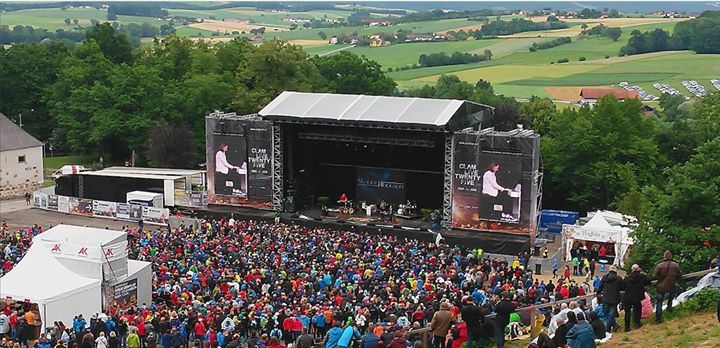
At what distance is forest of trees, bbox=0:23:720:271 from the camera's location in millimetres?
43812

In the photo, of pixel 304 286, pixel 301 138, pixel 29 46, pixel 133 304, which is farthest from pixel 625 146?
pixel 29 46

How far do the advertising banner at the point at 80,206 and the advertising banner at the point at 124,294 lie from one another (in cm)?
1946

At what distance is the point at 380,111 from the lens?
36219mm

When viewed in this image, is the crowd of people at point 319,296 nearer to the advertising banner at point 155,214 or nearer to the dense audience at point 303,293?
the dense audience at point 303,293

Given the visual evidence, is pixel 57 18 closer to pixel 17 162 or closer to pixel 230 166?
pixel 17 162

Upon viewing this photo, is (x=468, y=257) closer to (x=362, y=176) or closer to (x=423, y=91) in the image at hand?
(x=362, y=176)

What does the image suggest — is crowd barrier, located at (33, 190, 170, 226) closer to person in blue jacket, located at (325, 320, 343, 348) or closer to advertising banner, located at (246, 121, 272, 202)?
advertising banner, located at (246, 121, 272, 202)

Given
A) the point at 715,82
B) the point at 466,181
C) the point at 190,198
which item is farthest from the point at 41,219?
the point at 715,82

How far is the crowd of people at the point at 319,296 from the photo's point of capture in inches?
544

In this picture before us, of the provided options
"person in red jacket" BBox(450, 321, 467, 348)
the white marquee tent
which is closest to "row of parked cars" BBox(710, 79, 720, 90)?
the white marquee tent

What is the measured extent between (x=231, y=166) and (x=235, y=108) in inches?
641

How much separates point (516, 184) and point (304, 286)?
12839 mm

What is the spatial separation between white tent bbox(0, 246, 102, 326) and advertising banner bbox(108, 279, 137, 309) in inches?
16.7

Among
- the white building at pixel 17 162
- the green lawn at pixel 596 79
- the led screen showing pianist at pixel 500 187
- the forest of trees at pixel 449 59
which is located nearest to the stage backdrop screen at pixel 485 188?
the led screen showing pianist at pixel 500 187
